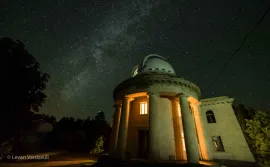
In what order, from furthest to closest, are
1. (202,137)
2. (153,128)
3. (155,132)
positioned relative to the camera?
(202,137) → (153,128) → (155,132)

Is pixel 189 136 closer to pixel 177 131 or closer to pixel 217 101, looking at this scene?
pixel 177 131

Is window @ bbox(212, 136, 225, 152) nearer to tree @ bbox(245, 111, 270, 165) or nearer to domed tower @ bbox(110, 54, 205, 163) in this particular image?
tree @ bbox(245, 111, 270, 165)

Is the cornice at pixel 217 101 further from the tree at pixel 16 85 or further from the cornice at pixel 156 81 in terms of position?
the tree at pixel 16 85

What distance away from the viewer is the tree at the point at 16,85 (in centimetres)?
907

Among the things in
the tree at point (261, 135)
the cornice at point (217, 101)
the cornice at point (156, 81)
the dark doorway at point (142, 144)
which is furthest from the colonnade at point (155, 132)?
the tree at point (261, 135)

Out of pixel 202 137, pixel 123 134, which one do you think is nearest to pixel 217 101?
pixel 202 137

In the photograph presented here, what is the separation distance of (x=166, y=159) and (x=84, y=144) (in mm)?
36011

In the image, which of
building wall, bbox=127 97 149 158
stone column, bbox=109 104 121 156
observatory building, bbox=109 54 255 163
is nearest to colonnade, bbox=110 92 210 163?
observatory building, bbox=109 54 255 163

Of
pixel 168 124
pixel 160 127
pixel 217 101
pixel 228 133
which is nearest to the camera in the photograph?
pixel 160 127

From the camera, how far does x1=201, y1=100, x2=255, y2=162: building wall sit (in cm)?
1542

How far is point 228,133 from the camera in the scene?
16672 mm

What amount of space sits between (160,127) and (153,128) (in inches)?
28.3

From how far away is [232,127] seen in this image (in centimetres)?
1669

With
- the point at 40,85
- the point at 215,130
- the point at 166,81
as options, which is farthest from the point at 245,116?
the point at 40,85
